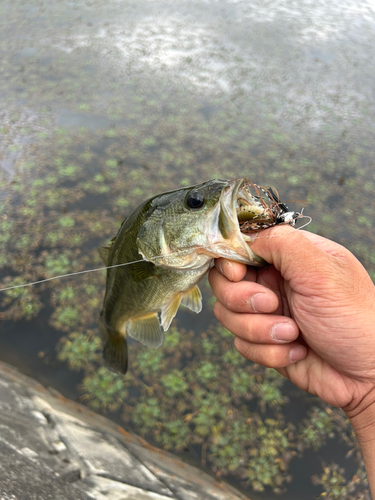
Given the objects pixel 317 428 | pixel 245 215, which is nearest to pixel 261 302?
pixel 245 215

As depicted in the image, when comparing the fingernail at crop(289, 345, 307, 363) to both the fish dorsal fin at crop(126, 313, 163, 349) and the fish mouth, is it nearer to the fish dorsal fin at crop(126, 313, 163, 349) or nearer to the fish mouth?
the fish mouth

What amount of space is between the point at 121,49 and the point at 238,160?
4.35 m

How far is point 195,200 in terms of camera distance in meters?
1.48

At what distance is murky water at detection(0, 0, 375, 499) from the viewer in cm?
305

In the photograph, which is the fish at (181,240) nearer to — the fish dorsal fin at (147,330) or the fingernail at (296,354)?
the fish dorsal fin at (147,330)

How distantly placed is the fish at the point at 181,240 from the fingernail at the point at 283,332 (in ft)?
1.13

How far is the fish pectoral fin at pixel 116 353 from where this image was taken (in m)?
2.29

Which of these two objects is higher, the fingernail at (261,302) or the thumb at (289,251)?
the thumb at (289,251)

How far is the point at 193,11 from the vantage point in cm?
822

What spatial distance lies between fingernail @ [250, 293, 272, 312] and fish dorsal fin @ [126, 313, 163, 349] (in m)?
0.80

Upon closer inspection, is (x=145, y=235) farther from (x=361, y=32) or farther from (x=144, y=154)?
(x=361, y=32)

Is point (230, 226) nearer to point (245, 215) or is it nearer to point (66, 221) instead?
point (245, 215)

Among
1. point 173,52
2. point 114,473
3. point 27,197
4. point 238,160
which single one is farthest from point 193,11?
point 114,473

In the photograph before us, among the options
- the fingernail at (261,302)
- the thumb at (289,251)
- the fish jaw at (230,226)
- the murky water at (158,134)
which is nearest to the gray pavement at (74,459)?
the murky water at (158,134)
